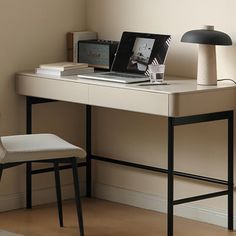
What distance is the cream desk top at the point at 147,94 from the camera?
4.05 meters

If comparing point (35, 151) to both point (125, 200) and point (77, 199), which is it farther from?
point (125, 200)

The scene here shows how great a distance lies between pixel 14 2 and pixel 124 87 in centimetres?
101

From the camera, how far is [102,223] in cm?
464

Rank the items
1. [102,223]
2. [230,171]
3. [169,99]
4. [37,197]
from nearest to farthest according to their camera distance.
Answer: [169,99]
[230,171]
[102,223]
[37,197]

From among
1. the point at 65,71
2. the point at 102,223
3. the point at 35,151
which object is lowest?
the point at 102,223

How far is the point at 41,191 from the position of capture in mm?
5098

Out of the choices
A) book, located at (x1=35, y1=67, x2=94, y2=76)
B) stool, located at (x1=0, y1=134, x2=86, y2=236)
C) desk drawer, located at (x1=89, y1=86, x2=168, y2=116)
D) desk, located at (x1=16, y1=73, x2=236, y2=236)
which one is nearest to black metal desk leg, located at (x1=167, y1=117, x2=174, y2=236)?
desk, located at (x1=16, y1=73, x2=236, y2=236)

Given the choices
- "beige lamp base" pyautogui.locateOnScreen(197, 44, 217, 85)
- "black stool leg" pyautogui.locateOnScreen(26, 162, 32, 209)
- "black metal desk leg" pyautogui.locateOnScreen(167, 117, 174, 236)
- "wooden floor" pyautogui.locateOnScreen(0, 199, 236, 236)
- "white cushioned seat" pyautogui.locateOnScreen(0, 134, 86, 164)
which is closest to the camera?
"white cushioned seat" pyautogui.locateOnScreen(0, 134, 86, 164)

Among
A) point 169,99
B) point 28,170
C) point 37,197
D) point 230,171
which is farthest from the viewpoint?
point 37,197

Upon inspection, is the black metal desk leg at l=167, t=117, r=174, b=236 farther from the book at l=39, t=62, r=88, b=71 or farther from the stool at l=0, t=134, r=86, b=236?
the book at l=39, t=62, r=88, b=71

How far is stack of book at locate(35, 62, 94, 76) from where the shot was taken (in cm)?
468

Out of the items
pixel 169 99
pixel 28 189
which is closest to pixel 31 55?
pixel 28 189

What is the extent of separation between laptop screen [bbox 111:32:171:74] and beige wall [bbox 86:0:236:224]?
0.47ft

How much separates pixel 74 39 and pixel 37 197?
100 cm
